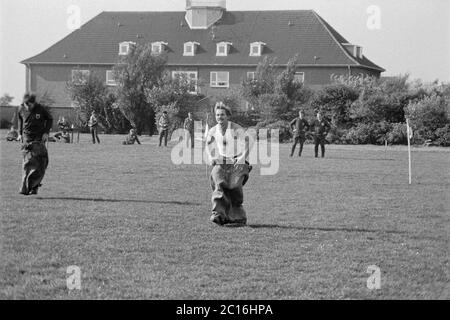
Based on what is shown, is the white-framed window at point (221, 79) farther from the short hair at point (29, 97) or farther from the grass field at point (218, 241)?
the short hair at point (29, 97)

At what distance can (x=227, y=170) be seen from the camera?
452 inches

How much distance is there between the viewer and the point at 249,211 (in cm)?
1322

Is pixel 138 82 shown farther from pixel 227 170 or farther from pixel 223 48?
pixel 227 170

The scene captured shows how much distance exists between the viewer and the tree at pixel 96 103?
5978 cm

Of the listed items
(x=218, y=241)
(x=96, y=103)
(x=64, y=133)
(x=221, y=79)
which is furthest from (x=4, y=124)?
(x=218, y=241)

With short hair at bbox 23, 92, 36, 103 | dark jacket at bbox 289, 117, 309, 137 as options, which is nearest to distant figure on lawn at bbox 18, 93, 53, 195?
short hair at bbox 23, 92, 36, 103

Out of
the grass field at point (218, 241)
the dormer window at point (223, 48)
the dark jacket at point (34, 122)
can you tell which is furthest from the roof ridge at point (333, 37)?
the dark jacket at point (34, 122)

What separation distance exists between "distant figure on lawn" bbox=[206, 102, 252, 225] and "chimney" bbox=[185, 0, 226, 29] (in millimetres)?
58103

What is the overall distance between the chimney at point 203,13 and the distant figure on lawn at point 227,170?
5810 cm

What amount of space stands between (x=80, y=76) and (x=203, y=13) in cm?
1447

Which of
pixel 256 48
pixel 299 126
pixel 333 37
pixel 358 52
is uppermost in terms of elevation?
pixel 333 37

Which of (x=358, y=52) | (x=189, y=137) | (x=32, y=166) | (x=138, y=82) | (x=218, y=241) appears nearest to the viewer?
(x=218, y=241)
